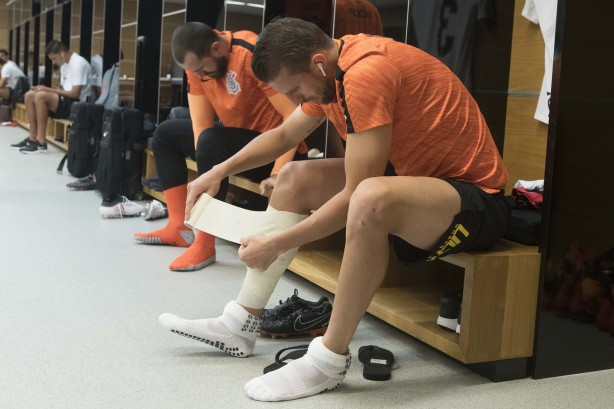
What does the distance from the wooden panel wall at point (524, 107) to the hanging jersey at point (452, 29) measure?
0.16m

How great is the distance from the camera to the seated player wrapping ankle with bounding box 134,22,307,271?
9.71 ft

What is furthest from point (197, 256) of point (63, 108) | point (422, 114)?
point (63, 108)

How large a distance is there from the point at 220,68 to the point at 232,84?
3.2 inches

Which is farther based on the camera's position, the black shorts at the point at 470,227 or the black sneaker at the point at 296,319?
the black sneaker at the point at 296,319

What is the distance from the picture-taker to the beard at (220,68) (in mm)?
3051

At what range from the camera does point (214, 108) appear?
3.31 meters

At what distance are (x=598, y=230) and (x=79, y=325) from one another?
1436 millimetres

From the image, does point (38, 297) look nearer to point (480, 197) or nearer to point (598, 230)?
point (480, 197)

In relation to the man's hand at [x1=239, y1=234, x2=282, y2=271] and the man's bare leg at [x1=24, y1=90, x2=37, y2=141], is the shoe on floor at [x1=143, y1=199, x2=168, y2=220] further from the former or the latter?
the man's bare leg at [x1=24, y1=90, x2=37, y2=141]

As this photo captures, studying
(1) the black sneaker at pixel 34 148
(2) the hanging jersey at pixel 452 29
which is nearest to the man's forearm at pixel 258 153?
(2) the hanging jersey at pixel 452 29

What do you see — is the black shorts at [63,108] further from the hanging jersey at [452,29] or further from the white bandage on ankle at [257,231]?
the white bandage on ankle at [257,231]

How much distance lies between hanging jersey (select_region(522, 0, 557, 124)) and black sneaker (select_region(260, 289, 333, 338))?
3.22 ft

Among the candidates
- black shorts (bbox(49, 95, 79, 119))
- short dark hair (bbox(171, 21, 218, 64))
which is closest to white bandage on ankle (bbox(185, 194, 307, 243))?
short dark hair (bbox(171, 21, 218, 64))

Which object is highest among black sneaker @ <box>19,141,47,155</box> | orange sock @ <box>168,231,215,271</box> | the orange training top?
the orange training top
